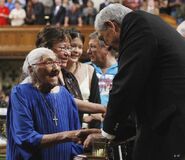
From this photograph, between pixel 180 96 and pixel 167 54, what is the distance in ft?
0.77

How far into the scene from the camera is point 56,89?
14.4 feet

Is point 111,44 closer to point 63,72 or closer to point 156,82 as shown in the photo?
point 156,82

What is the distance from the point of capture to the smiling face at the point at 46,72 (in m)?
4.21

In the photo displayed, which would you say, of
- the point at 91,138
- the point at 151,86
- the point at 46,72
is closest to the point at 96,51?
the point at 46,72

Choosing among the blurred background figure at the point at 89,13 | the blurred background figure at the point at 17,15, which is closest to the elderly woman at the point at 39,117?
the blurred background figure at the point at 89,13

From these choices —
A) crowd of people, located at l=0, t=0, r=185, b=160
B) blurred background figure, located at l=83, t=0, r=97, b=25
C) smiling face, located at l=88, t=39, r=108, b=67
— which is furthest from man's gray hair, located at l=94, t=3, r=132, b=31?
blurred background figure, located at l=83, t=0, r=97, b=25

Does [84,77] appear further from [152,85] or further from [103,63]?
[152,85]

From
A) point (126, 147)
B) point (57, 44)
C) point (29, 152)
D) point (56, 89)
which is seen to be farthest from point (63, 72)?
point (126, 147)

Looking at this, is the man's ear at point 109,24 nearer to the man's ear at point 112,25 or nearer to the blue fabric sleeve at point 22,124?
the man's ear at point 112,25

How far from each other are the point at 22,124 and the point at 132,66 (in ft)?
3.17

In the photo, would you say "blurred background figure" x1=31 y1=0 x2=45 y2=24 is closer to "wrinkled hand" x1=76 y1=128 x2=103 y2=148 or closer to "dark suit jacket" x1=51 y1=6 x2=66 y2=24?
"dark suit jacket" x1=51 y1=6 x2=66 y2=24

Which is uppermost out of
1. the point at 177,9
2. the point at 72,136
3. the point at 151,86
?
the point at 151,86

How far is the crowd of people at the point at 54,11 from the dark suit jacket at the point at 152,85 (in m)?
13.6

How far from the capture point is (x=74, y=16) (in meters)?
17.9
